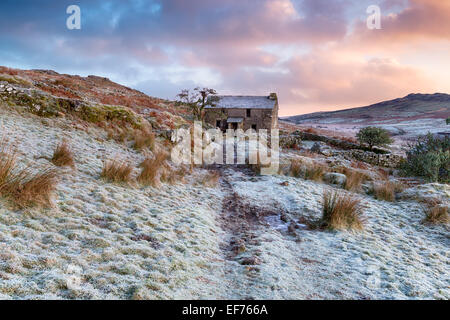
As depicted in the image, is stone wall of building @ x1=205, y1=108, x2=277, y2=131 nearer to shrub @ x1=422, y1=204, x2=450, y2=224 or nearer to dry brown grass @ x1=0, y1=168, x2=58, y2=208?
shrub @ x1=422, y1=204, x2=450, y2=224

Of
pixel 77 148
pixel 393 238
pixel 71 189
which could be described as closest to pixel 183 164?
pixel 77 148

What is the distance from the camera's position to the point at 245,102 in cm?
4075

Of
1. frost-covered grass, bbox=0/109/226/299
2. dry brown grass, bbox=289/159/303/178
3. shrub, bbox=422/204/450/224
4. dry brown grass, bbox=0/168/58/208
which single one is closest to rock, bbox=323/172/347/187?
dry brown grass, bbox=289/159/303/178

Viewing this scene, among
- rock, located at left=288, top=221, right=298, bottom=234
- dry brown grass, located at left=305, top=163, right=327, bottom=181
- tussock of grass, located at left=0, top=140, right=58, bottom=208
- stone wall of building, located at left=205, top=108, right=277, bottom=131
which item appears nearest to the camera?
tussock of grass, located at left=0, top=140, right=58, bottom=208

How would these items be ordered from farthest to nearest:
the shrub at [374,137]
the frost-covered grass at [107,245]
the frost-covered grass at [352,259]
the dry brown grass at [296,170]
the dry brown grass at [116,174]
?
the shrub at [374,137], the dry brown grass at [296,170], the dry brown grass at [116,174], the frost-covered grass at [352,259], the frost-covered grass at [107,245]

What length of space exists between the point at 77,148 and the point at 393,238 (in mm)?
10081

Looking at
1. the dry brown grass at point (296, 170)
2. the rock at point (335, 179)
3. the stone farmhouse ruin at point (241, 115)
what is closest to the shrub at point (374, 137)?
the stone farmhouse ruin at point (241, 115)

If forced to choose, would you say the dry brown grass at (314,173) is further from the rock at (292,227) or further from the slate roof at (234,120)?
the slate roof at (234,120)

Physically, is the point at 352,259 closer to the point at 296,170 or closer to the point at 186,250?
the point at 186,250

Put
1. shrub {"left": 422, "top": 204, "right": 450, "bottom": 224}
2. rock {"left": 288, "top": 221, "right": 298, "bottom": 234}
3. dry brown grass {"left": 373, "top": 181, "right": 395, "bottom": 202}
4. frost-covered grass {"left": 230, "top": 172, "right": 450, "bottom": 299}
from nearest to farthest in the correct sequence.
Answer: frost-covered grass {"left": 230, "top": 172, "right": 450, "bottom": 299} < rock {"left": 288, "top": 221, "right": 298, "bottom": 234} < shrub {"left": 422, "top": 204, "right": 450, "bottom": 224} < dry brown grass {"left": 373, "top": 181, "right": 395, "bottom": 202}

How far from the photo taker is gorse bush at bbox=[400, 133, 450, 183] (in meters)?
13.7

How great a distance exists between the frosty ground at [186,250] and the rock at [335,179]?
3.24 m

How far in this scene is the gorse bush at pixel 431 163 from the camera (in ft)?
44.9
